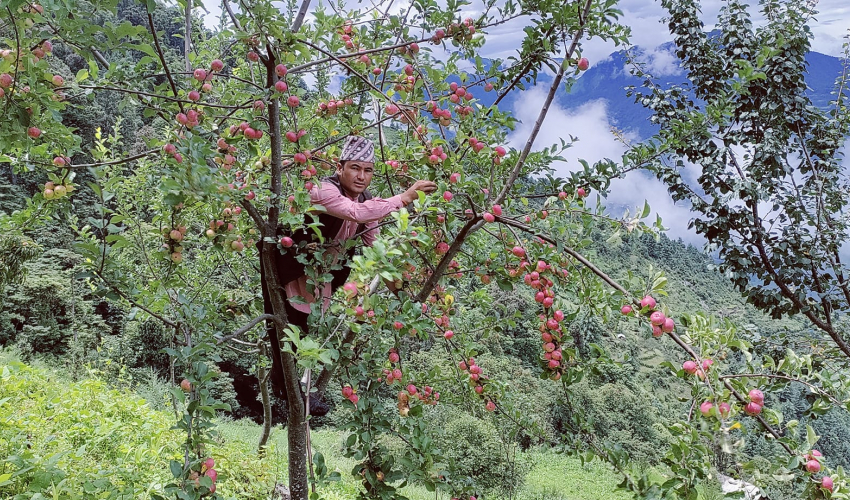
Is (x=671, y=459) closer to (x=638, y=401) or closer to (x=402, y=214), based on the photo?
(x=402, y=214)

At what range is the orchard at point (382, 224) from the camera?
1.07 metres

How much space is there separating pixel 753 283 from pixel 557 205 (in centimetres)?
405

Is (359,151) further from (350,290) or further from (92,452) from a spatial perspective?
(92,452)

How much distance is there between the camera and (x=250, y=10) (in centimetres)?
126

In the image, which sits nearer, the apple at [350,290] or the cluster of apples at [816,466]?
the cluster of apples at [816,466]

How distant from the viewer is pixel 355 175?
1885 millimetres

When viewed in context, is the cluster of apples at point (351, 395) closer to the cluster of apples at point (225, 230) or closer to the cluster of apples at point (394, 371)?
the cluster of apples at point (394, 371)

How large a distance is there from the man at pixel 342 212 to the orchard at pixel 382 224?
0.06 meters

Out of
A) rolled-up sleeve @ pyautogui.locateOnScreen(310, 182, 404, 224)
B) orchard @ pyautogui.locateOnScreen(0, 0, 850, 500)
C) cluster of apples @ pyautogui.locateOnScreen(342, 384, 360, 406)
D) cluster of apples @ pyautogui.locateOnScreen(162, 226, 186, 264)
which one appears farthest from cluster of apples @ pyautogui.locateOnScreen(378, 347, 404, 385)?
cluster of apples @ pyautogui.locateOnScreen(162, 226, 186, 264)

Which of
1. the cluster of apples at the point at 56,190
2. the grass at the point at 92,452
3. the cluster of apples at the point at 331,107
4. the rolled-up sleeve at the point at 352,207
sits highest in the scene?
the cluster of apples at the point at 331,107

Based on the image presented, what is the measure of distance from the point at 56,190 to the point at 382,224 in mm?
982

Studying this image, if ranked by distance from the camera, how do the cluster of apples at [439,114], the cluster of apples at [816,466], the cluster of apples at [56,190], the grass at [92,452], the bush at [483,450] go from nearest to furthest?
1. the cluster of apples at [816,466]
2. the cluster of apples at [56,190]
3. the cluster of apples at [439,114]
4. the grass at [92,452]
5. the bush at [483,450]

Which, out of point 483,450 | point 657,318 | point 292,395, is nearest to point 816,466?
point 657,318

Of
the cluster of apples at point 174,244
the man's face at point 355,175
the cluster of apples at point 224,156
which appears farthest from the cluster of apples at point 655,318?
the cluster of apples at point 174,244
